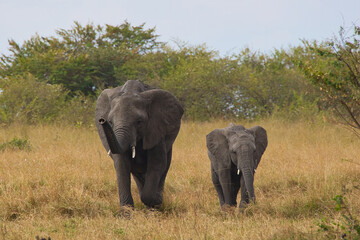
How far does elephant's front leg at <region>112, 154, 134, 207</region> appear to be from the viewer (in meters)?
6.28

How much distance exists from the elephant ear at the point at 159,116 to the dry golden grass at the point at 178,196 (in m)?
0.92

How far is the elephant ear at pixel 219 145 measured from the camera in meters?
Answer: 7.10

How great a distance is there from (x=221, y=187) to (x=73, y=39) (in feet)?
73.4

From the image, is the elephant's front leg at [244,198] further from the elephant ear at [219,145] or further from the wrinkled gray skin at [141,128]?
the wrinkled gray skin at [141,128]

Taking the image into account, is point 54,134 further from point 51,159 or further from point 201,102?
point 201,102

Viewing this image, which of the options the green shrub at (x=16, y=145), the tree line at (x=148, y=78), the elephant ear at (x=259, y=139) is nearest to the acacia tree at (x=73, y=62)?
the tree line at (x=148, y=78)

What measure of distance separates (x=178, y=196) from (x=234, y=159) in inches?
42.2

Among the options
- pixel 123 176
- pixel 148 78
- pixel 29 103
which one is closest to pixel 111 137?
pixel 123 176

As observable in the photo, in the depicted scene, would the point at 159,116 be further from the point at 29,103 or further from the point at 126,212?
the point at 29,103

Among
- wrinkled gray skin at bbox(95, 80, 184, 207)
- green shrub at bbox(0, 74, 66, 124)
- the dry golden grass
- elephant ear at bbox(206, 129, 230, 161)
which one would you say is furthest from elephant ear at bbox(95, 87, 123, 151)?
green shrub at bbox(0, 74, 66, 124)

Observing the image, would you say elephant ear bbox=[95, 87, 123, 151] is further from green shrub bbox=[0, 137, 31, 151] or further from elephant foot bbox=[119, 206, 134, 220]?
green shrub bbox=[0, 137, 31, 151]

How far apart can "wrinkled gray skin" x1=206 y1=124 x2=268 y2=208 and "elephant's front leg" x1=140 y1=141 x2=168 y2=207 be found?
35.9 inches

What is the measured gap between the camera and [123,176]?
6324 mm

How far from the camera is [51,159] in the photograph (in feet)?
32.6
